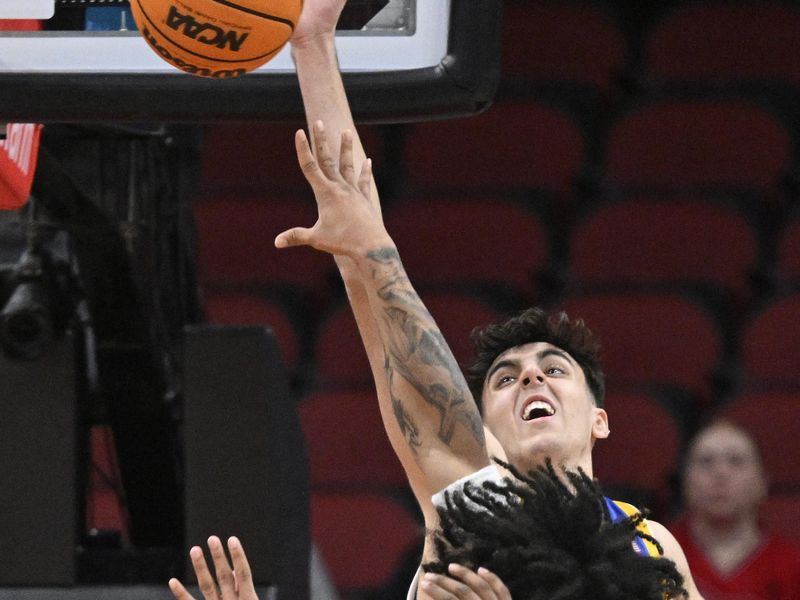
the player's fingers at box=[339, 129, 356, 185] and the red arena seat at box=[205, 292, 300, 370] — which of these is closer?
the player's fingers at box=[339, 129, 356, 185]

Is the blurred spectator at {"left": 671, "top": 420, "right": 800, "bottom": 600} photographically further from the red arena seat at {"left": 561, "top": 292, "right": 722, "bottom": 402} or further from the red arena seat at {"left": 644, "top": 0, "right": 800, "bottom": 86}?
the red arena seat at {"left": 644, "top": 0, "right": 800, "bottom": 86}

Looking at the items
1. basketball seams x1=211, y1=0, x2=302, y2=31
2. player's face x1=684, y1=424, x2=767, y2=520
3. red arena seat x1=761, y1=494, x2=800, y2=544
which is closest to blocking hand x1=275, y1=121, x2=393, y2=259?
basketball seams x1=211, y1=0, x2=302, y2=31

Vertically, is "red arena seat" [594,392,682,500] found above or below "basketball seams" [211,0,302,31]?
below

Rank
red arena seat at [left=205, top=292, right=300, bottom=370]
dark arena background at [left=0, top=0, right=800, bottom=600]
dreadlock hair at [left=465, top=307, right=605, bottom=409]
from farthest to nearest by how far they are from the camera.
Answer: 1. red arena seat at [left=205, top=292, right=300, bottom=370]
2. dreadlock hair at [left=465, top=307, right=605, bottom=409]
3. dark arena background at [left=0, top=0, right=800, bottom=600]

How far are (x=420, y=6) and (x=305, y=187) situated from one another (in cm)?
397

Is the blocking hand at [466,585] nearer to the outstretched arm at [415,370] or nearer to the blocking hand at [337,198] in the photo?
the outstretched arm at [415,370]

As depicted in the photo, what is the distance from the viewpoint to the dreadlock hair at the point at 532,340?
2.78m

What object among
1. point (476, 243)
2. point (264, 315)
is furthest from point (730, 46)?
point (264, 315)

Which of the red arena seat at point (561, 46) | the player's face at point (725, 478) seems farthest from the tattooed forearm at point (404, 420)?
the red arena seat at point (561, 46)

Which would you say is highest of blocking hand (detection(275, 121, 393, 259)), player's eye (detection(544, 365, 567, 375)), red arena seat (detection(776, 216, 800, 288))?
blocking hand (detection(275, 121, 393, 259))

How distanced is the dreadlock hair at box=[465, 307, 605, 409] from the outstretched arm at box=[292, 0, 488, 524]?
18.6 inches

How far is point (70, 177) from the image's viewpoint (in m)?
3.21

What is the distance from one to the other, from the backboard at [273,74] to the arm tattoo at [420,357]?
0.40 meters

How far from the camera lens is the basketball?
7.30 feet
